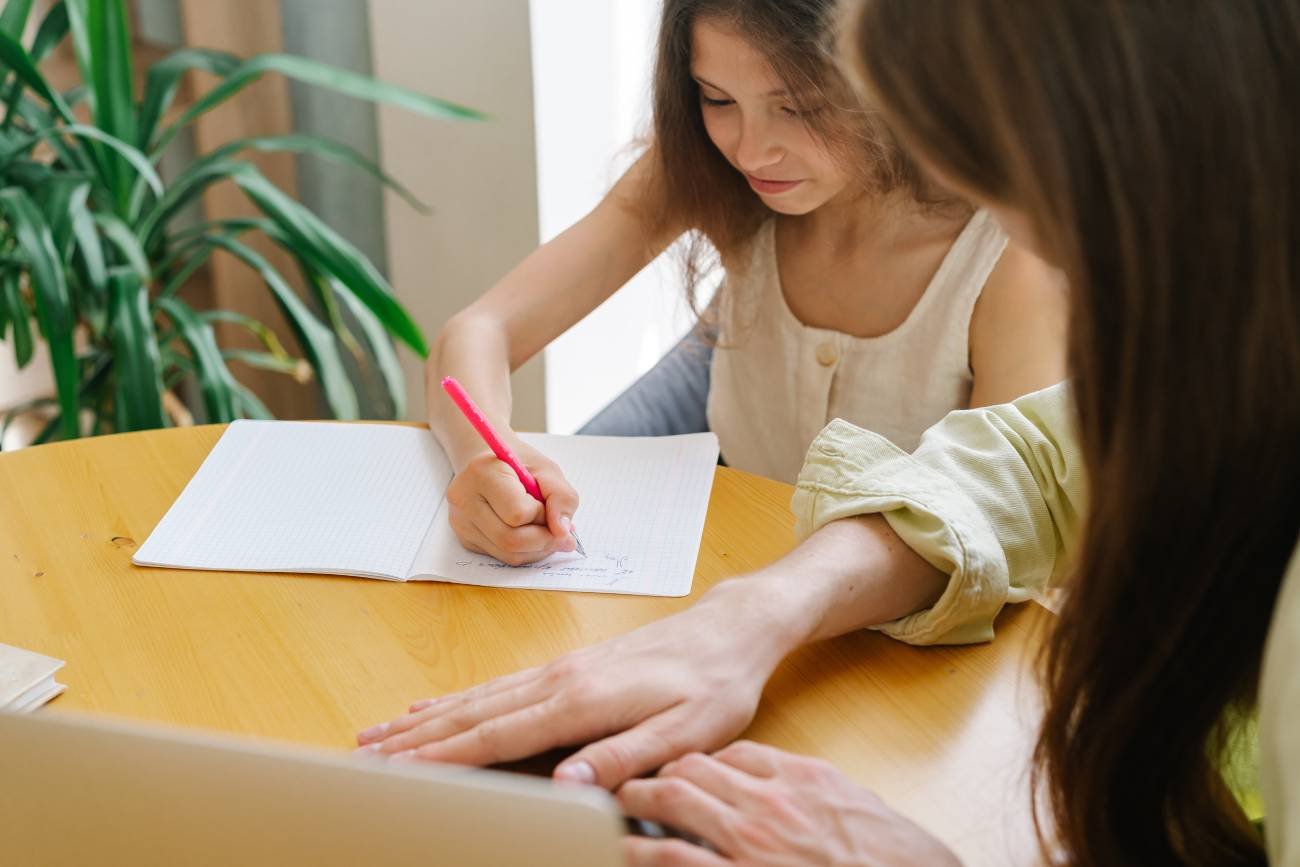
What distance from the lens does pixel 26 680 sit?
0.78 metres

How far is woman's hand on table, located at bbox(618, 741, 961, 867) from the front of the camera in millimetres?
613

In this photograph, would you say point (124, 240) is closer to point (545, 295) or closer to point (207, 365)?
point (207, 365)

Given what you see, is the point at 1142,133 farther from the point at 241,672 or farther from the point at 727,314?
the point at 727,314

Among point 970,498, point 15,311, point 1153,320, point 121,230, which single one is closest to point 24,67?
point 121,230

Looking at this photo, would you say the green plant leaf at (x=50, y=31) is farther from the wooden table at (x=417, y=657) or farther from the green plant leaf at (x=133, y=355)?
the wooden table at (x=417, y=657)

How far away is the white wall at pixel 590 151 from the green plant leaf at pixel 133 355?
2.05ft

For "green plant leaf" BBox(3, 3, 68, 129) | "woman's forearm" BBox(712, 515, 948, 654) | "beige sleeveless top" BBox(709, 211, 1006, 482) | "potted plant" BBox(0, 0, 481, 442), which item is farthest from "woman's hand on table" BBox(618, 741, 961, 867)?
"green plant leaf" BBox(3, 3, 68, 129)

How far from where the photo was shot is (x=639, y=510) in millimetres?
1024

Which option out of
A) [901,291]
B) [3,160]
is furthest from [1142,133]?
[3,160]

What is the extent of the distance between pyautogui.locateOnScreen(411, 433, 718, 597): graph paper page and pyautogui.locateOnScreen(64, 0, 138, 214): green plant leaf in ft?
2.91

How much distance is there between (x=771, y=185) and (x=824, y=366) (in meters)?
0.24

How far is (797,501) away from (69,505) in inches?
23.7

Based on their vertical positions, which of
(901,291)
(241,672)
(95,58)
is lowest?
(241,672)

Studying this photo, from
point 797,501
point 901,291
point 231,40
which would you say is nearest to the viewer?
point 797,501
